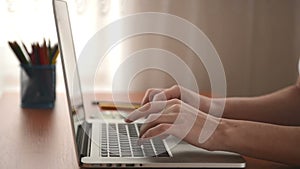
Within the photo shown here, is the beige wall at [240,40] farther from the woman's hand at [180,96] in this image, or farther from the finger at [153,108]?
the finger at [153,108]

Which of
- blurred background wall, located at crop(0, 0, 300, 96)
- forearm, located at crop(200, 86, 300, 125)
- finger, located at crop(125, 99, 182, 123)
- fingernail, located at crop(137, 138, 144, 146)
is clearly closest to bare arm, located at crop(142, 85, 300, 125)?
forearm, located at crop(200, 86, 300, 125)

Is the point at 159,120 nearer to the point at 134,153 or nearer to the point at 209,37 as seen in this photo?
the point at 134,153

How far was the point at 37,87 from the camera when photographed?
1.55m

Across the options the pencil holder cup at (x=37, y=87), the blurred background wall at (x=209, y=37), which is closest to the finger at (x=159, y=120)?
the pencil holder cup at (x=37, y=87)

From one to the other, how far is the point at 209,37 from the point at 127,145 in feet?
4.89

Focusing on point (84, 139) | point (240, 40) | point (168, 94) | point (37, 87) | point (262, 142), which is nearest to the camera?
point (262, 142)

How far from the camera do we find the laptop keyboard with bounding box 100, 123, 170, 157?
932mm

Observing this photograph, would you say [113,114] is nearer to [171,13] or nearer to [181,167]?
[181,167]

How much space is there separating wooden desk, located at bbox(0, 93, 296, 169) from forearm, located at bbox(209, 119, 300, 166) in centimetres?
3

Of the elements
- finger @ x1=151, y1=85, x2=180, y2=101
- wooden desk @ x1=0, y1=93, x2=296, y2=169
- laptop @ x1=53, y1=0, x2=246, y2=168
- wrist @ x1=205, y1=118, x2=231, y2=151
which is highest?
finger @ x1=151, y1=85, x2=180, y2=101

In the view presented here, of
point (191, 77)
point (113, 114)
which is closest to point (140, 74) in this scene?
point (191, 77)

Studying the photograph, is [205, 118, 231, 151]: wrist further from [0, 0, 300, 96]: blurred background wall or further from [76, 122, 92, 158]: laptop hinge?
[0, 0, 300, 96]: blurred background wall

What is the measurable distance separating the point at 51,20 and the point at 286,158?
1.52 meters

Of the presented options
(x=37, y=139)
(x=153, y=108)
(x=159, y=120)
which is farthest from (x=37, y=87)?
(x=159, y=120)
